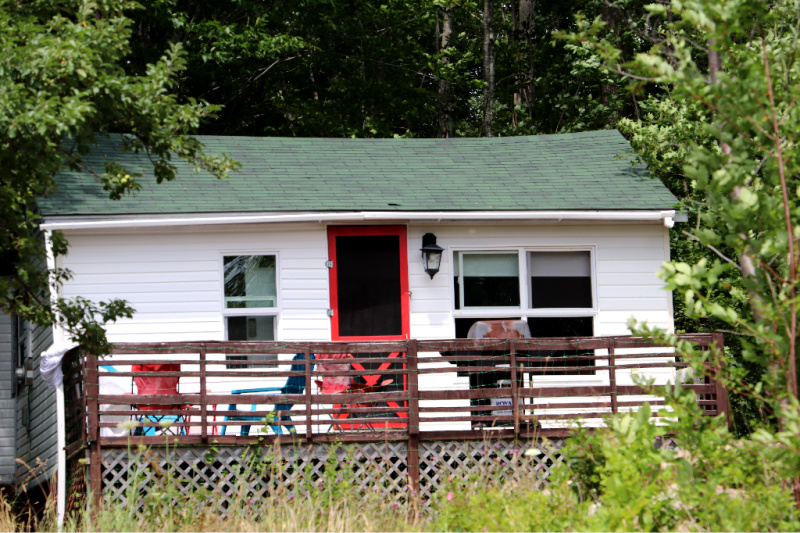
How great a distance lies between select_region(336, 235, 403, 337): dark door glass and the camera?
9.64m

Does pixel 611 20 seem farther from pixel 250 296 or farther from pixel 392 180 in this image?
pixel 250 296

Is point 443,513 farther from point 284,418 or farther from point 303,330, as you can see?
point 303,330

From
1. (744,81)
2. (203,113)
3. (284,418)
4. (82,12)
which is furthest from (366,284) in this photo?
(744,81)

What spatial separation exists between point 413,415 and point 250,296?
106 inches

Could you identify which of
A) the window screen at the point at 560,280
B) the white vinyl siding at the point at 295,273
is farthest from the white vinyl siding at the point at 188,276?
the window screen at the point at 560,280

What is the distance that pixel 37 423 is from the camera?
35.5ft

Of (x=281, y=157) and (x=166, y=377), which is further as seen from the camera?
(x=281, y=157)

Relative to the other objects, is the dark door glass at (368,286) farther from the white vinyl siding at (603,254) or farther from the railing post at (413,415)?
the railing post at (413,415)

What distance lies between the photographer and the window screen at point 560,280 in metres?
9.86

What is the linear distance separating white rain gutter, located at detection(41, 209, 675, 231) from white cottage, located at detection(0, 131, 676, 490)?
0.02 meters

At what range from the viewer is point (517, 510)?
470cm

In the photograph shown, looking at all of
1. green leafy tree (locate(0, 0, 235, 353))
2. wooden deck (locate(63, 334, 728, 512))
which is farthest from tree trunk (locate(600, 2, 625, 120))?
green leafy tree (locate(0, 0, 235, 353))

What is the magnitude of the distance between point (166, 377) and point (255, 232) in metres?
2.28

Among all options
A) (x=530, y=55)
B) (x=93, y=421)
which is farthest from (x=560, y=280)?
(x=530, y=55)
